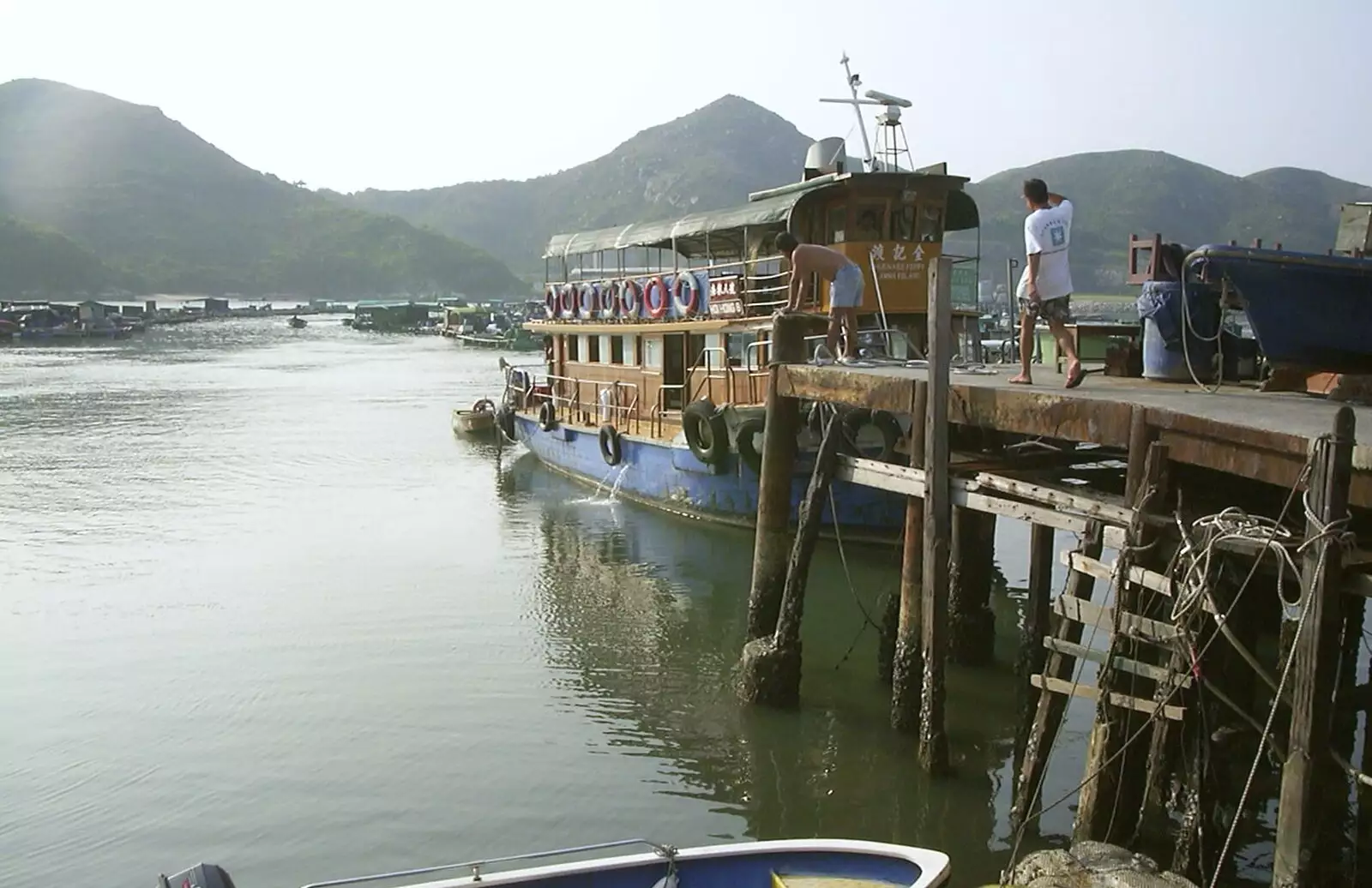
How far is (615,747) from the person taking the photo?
1137 cm

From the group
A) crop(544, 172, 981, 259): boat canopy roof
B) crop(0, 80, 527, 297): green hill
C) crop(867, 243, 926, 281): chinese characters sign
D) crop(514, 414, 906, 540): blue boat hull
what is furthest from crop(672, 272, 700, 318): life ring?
crop(0, 80, 527, 297): green hill

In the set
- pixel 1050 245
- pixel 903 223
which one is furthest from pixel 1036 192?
pixel 903 223

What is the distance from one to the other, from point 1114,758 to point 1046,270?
13.9ft

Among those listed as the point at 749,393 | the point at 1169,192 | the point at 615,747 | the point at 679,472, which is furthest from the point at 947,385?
the point at 1169,192

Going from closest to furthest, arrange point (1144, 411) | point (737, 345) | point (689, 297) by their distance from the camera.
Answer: point (1144, 411), point (737, 345), point (689, 297)

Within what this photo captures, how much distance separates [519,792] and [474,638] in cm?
484

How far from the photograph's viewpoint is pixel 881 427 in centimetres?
1644

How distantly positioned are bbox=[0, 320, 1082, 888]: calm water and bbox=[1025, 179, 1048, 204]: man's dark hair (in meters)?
5.09

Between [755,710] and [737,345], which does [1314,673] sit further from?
[737,345]

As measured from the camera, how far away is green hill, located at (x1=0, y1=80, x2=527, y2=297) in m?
154

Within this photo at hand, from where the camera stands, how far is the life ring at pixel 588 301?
25.1 meters

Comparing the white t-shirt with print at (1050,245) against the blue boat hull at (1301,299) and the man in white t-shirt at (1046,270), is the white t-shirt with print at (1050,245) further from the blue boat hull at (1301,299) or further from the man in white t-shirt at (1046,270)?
the blue boat hull at (1301,299)

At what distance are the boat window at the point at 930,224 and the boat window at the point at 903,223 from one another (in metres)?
0.16

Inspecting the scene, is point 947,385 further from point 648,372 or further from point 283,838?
point 648,372
